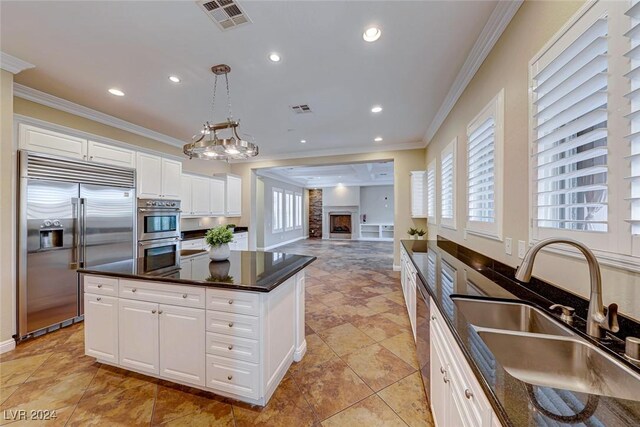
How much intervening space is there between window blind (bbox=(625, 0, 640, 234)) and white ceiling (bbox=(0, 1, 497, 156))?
1.21m

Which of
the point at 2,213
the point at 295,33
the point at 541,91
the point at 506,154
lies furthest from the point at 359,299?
the point at 2,213

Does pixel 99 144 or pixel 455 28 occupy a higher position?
pixel 455 28

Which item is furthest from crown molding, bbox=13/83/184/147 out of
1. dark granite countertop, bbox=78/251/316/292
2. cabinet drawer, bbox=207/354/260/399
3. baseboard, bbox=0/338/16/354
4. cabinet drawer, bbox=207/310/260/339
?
cabinet drawer, bbox=207/354/260/399

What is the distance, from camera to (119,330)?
195cm

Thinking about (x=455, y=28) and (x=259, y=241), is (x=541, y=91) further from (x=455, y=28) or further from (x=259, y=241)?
(x=259, y=241)

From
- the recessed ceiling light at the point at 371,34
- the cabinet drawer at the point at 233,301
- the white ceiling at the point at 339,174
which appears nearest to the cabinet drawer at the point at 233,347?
the cabinet drawer at the point at 233,301

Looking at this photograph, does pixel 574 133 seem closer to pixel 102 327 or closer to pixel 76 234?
pixel 102 327

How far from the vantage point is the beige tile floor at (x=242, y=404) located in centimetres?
161

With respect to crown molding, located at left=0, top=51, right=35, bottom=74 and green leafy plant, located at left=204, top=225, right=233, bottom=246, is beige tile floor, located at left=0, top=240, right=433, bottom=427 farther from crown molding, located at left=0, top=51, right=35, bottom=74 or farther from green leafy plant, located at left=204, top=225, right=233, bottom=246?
crown molding, located at left=0, top=51, right=35, bottom=74

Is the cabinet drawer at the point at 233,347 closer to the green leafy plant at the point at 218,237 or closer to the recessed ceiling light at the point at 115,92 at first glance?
the green leafy plant at the point at 218,237

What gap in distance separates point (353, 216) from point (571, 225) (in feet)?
33.1

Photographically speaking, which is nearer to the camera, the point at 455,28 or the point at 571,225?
the point at 571,225

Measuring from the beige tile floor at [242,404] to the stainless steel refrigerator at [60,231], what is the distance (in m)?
0.34

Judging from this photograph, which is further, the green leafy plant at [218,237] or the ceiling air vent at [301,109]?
the ceiling air vent at [301,109]
